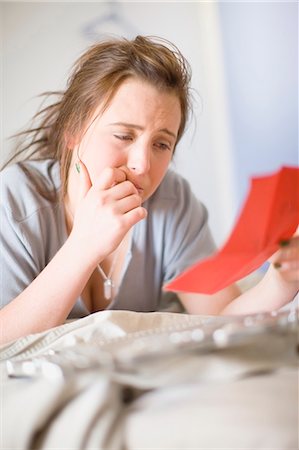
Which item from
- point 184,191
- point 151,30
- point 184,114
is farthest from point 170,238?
point 151,30

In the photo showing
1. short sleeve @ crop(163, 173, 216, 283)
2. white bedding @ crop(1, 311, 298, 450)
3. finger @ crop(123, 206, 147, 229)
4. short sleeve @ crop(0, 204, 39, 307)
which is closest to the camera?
white bedding @ crop(1, 311, 298, 450)

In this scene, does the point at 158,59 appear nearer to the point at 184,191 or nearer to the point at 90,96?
the point at 90,96

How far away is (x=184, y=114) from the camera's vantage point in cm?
94

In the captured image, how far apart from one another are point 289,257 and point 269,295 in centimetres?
26

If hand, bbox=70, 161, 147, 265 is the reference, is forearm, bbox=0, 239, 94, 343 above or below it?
below

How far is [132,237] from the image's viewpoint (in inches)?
39.5

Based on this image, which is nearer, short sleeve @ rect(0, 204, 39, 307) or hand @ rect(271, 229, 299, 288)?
hand @ rect(271, 229, 299, 288)

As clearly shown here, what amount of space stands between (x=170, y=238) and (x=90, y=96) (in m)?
0.28

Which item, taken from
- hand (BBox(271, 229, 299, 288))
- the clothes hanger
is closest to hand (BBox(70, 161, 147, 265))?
hand (BBox(271, 229, 299, 288))

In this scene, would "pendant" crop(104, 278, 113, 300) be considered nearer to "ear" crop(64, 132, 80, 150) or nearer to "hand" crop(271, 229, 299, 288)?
"ear" crop(64, 132, 80, 150)

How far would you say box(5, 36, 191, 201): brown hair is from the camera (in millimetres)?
852

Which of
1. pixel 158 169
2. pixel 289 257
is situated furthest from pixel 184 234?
pixel 289 257

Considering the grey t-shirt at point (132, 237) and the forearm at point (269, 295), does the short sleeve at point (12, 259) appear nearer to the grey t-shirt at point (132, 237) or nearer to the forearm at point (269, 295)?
the grey t-shirt at point (132, 237)

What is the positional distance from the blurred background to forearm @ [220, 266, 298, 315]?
0.63ft
